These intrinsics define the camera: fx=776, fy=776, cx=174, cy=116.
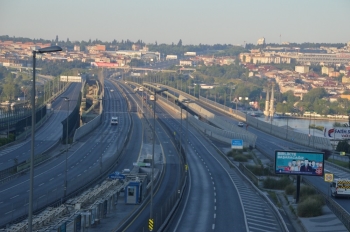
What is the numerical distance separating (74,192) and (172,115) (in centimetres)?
4125

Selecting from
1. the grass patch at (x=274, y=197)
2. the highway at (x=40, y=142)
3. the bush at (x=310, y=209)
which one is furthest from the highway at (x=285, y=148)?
the highway at (x=40, y=142)

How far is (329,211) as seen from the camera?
767 inches

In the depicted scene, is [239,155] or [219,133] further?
[219,133]

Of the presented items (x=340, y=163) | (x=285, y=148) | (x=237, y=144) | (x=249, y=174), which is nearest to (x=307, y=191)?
(x=249, y=174)

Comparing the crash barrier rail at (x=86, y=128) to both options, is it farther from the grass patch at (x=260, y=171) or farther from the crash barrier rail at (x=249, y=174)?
the grass patch at (x=260, y=171)

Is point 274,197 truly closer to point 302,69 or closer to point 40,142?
point 40,142

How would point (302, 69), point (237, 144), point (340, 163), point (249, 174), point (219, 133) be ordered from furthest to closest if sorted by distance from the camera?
point (302, 69), point (219, 133), point (237, 144), point (340, 163), point (249, 174)

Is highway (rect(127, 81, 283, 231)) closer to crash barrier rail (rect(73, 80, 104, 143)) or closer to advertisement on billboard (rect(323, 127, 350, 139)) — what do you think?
crash barrier rail (rect(73, 80, 104, 143))

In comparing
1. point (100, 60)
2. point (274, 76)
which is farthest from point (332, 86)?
point (100, 60)

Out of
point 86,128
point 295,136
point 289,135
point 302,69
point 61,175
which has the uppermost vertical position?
point 61,175

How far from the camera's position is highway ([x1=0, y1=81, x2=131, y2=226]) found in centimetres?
2042

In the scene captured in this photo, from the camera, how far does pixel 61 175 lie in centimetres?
2777

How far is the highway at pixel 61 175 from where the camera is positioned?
2042 centimetres

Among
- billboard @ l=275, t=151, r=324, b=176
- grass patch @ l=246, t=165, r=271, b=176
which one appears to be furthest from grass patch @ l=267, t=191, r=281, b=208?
grass patch @ l=246, t=165, r=271, b=176
